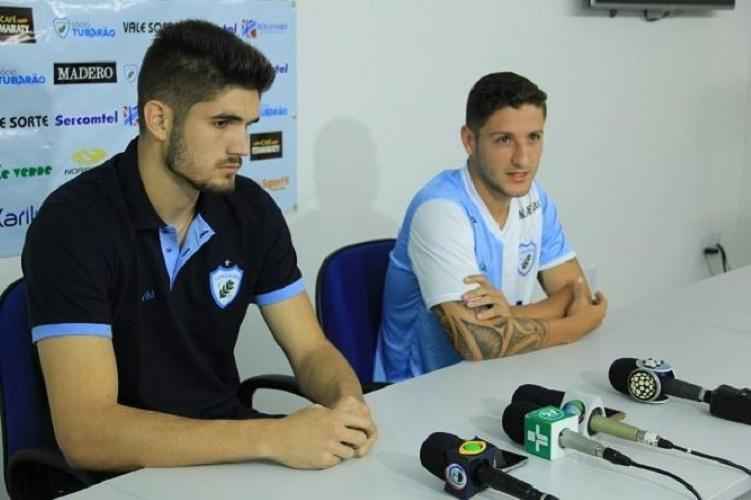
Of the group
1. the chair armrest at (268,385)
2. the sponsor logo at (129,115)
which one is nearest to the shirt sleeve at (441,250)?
the chair armrest at (268,385)

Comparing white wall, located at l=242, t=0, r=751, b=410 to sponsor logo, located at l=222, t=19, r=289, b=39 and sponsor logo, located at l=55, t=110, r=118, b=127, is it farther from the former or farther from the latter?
sponsor logo, located at l=55, t=110, r=118, b=127

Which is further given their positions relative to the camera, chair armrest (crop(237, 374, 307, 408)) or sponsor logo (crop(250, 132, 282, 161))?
sponsor logo (crop(250, 132, 282, 161))

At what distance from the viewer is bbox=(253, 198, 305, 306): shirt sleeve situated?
211cm

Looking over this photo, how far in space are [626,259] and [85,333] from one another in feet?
10.8

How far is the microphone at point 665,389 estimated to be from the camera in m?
1.74

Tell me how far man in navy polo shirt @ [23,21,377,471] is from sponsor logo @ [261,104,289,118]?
2.86 feet

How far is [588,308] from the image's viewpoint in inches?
89.4

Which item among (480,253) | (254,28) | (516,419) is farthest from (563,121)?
(516,419)

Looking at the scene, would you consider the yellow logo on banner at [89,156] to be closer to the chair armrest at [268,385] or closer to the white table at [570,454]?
the chair armrest at [268,385]

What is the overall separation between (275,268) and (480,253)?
564 mm

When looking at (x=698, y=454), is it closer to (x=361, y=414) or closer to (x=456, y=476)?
(x=456, y=476)

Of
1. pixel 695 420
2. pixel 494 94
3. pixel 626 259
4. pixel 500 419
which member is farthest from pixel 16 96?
pixel 626 259

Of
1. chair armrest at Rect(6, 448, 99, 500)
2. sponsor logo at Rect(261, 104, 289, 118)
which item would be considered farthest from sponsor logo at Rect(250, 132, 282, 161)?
chair armrest at Rect(6, 448, 99, 500)

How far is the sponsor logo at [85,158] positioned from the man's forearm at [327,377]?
0.92 metres
